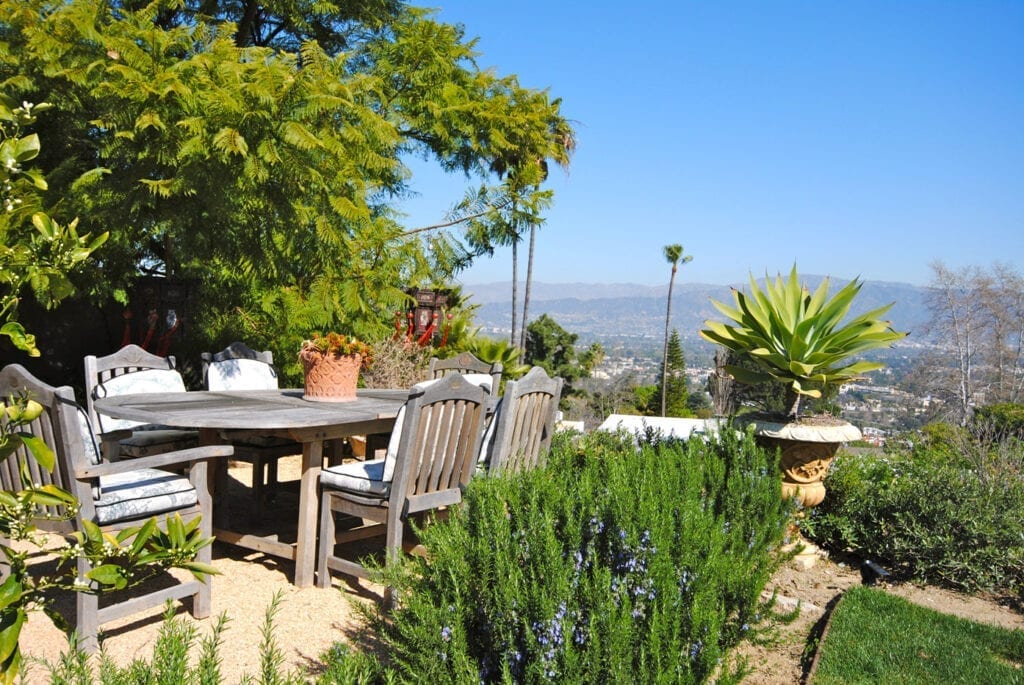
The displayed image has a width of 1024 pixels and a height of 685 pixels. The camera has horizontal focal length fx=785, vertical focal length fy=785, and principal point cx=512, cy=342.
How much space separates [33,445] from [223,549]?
4207 mm

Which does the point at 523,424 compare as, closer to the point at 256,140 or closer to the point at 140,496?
the point at 140,496

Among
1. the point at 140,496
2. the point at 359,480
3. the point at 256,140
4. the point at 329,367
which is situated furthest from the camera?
the point at 256,140

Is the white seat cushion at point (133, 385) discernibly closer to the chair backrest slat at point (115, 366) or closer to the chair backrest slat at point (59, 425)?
the chair backrest slat at point (115, 366)

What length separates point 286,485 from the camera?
662cm

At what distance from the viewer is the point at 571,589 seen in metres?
2.53

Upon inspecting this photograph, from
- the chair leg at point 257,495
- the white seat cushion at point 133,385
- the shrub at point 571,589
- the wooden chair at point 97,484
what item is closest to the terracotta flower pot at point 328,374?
the chair leg at point 257,495

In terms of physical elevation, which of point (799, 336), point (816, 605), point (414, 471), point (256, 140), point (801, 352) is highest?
point (256, 140)

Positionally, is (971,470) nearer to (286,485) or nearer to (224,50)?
(286,485)

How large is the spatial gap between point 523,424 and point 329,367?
153 cm

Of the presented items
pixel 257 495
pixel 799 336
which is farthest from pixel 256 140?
pixel 799 336

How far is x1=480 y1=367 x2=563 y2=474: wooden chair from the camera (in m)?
4.13

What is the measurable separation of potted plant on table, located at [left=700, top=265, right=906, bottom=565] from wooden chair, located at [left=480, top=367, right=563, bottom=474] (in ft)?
4.96

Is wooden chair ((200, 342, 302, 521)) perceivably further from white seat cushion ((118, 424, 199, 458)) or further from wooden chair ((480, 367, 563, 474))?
wooden chair ((480, 367, 563, 474))

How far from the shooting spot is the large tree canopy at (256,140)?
6.03 meters
